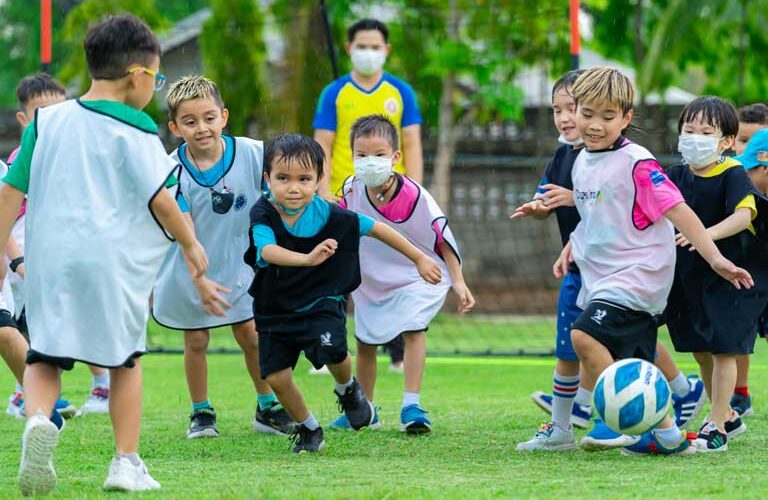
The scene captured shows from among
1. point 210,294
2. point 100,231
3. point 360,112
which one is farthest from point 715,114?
point 360,112

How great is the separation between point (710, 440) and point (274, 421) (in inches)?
82.0

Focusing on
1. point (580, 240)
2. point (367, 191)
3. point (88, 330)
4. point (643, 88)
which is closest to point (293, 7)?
point (643, 88)

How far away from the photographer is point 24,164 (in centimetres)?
443

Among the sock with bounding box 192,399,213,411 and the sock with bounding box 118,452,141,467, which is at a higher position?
the sock with bounding box 118,452,141,467

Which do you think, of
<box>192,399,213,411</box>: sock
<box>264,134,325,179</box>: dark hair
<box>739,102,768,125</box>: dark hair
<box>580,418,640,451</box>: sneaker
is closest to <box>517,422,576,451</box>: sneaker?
<box>580,418,640,451</box>: sneaker

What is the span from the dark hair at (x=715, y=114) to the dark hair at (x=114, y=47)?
257 cm

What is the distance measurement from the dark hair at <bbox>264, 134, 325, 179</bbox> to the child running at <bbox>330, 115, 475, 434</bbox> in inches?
22.9

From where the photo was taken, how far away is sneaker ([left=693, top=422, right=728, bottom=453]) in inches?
213

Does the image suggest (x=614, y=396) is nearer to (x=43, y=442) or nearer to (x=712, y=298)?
(x=712, y=298)

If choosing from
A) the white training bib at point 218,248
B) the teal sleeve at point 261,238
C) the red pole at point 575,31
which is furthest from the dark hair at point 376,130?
the red pole at point 575,31

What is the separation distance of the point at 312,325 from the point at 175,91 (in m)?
1.37

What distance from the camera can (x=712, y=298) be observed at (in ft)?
18.6

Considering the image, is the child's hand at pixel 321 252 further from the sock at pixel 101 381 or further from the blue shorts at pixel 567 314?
the sock at pixel 101 381

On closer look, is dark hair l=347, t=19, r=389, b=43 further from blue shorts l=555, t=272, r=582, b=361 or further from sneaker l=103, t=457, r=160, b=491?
sneaker l=103, t=457, r=160, b=491
